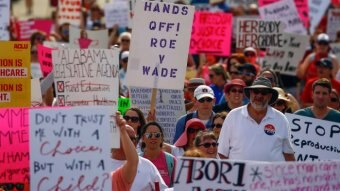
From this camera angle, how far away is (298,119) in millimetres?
13289

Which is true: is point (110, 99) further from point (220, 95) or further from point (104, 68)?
point (220, 95)

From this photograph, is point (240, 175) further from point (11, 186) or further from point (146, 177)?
point (11, 186)

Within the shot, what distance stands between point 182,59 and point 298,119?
4.36ft

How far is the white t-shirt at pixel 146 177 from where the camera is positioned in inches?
423

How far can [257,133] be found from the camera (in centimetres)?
1186

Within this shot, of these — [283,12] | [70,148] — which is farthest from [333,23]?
[70,148]

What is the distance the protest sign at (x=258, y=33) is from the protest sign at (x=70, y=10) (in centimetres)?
475

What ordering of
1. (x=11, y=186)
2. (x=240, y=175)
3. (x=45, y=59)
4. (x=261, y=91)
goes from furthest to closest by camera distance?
(x=45, y=59) → (x=261, y=91) → (x=11, y=186) → (x=240, y=175)

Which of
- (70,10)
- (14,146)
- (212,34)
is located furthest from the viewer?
(70,10)

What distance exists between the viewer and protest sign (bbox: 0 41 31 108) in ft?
42.8

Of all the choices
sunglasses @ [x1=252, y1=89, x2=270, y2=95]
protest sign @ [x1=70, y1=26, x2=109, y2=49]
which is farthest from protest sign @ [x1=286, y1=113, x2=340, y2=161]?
protest sign @ [x1=70, y1=26, x2=109, y2=49]

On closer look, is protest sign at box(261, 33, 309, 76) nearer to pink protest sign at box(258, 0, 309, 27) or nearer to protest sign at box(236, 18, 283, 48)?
A: protest sign at box(236, 18, 283, 48)

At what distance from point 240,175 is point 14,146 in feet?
5.93

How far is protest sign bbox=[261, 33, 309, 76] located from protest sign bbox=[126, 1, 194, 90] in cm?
641
